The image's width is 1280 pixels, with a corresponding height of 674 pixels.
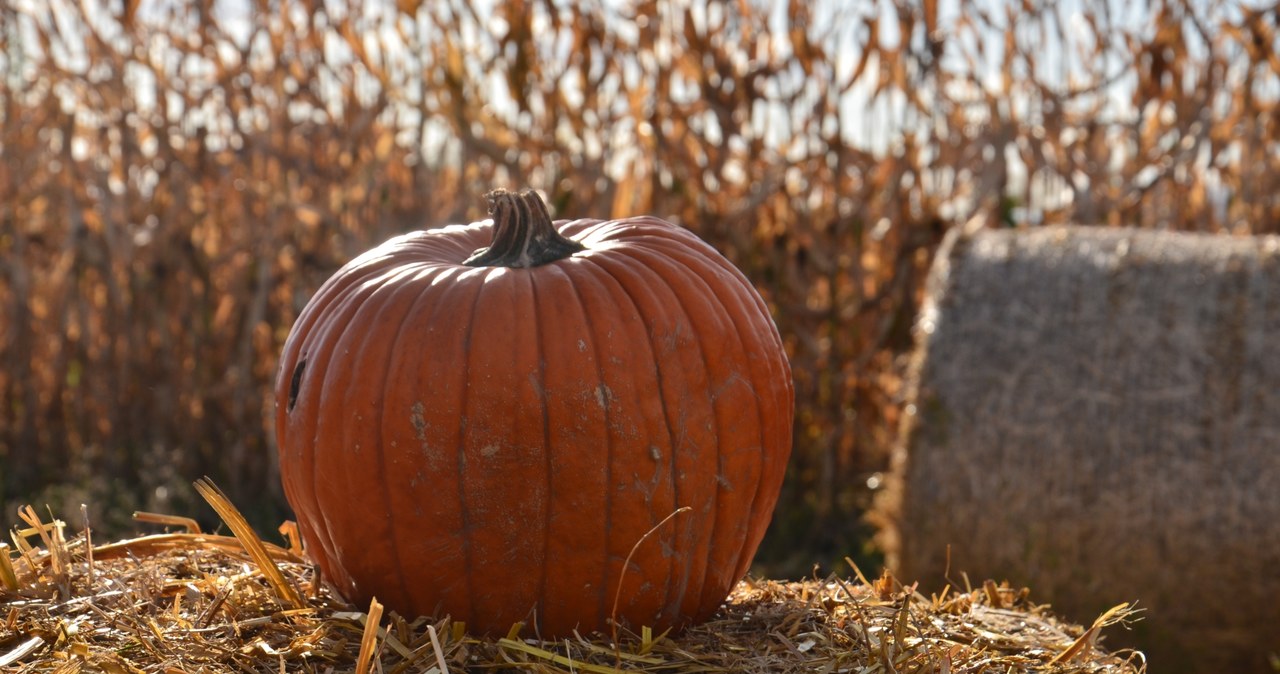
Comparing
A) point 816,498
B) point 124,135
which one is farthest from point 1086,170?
point 124,135

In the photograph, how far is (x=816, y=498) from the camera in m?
5.96

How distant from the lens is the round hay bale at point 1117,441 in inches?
164

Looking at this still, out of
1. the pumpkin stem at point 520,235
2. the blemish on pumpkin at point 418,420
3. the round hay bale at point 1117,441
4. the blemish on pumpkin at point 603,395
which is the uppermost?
the pumpkin stem at point 520,235

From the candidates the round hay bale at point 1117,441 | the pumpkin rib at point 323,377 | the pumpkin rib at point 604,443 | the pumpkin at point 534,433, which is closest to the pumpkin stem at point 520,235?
the pumpkin at point 534,433

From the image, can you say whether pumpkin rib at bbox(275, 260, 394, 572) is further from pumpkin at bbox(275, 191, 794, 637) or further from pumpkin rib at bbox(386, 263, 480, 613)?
pumpkin rib at bbox(386, 263, 480, 613)

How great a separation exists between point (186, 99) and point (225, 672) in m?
4.65

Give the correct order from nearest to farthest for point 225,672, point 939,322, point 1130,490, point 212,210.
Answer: point 225,672 < point 1130,490 < point 939,322 < point 212,210

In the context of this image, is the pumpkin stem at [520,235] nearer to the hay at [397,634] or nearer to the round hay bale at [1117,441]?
the hay at [397,634]

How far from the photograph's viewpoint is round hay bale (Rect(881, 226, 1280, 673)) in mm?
4172

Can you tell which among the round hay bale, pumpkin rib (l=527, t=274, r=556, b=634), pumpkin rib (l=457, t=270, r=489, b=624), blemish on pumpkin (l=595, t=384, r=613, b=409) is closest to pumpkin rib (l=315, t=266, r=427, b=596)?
pumpkin rib (l=457, t=270, r=489, b=624)

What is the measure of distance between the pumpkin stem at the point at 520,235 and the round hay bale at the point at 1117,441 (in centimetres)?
242

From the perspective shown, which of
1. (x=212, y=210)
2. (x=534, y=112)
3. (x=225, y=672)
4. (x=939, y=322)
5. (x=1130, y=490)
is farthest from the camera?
(x=212, y=210)

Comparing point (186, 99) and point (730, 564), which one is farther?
point (186, 99)

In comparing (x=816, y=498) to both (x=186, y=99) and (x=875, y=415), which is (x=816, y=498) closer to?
(x=875, y=415)
